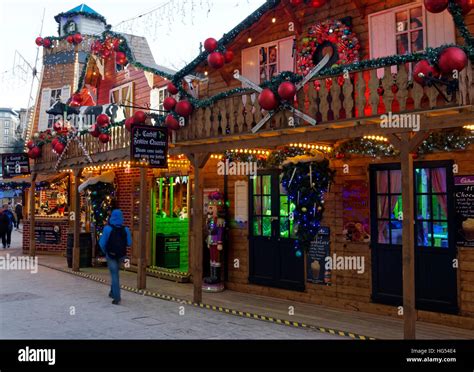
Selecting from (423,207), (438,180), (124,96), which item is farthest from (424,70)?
(124,96)

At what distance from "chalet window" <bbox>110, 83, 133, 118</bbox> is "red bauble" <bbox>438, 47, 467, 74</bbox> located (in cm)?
1265

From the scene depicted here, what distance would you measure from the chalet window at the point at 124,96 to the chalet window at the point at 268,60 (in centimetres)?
660

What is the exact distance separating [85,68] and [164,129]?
1061 centimetres

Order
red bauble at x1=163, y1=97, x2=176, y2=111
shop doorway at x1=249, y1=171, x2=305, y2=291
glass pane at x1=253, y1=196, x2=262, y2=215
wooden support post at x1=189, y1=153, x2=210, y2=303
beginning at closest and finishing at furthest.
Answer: wooden support post at x1=189, y1=153, x2=210, y2=303 → shop doorway at x1=249, y1=171, x2=305, y2=291 → red bauble at x1=163, y1=97, x2=176, y2=111 → glass pane at x1=253, y1=196, x2=262, y2=215

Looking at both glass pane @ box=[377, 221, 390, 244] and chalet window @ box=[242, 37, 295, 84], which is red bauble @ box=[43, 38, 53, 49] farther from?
glass pane @ box=[377, 221, 390, 244]

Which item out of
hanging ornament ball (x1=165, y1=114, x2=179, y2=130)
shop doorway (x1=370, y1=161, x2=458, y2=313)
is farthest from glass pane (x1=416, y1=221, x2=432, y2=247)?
hanging ornament ball (x1=165, y1=114, x2=179, y2=130)

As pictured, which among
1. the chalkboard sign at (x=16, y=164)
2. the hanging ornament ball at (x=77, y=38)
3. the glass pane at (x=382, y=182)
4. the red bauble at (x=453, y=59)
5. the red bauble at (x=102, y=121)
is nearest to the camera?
the red bauble at (x=453, y=59)

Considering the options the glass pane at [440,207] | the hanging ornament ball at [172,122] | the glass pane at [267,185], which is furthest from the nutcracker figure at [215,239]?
the glass pane at [440,207]

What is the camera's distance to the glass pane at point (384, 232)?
8969 mm

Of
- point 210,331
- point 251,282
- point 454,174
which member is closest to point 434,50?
point 454,174

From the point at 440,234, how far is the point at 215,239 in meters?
5.08

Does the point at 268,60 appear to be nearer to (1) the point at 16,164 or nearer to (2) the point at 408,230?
(2) the point at 408,230

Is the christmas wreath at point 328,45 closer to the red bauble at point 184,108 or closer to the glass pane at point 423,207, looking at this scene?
the red bauble at point 184,108

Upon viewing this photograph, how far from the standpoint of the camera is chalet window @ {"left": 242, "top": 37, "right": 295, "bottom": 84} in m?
11.0
